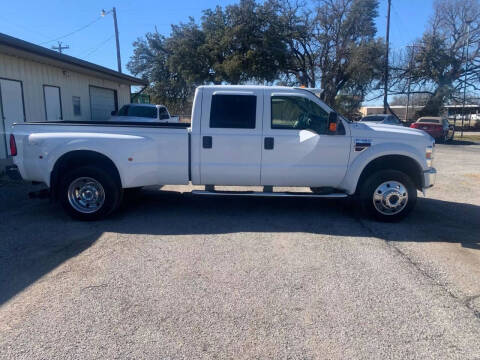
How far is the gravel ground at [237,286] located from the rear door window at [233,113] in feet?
5.11

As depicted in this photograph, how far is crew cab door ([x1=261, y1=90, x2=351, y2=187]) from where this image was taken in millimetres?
5941

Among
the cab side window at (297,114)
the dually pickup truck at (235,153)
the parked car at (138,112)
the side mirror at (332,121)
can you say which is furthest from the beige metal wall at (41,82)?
the side mirror at (332,121)

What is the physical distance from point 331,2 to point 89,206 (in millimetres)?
29465

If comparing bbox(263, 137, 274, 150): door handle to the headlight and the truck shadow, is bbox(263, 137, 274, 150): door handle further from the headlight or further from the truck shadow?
the headlight

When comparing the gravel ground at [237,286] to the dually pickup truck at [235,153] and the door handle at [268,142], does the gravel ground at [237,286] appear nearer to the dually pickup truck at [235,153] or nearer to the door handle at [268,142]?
the dually pickup truck at [235,153]

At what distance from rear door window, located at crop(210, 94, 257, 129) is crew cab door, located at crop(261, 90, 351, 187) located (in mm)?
227

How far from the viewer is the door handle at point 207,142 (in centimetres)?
594

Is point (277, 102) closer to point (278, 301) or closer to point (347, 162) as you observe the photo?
point (347, 162)

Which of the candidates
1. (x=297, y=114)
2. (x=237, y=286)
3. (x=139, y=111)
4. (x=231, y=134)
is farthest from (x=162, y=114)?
(x=237, y=286)

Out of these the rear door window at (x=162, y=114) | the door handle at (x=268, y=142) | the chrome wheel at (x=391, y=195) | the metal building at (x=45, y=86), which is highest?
the metal building at (x=45, y=86)

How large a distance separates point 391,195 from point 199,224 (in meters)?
3.10

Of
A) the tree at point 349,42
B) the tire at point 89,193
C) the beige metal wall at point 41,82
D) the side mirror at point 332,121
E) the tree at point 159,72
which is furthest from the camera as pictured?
the tree at point 159,72

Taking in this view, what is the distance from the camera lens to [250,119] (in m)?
5.98

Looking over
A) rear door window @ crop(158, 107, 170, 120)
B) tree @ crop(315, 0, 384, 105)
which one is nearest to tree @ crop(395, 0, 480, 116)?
tree @ crop(315, 0, 384, 105)
